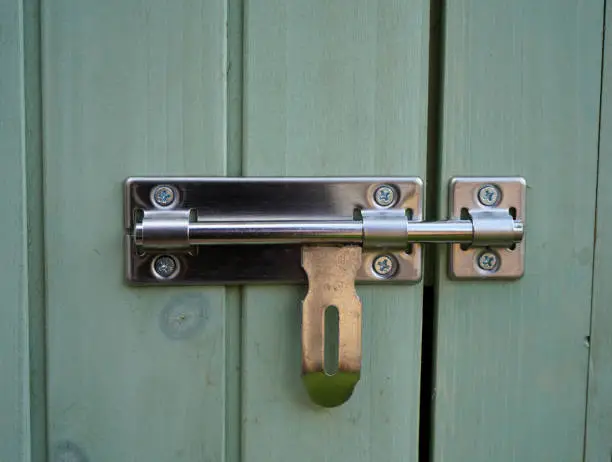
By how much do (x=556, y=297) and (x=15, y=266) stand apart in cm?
49

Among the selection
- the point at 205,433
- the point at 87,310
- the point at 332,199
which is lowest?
the point at 205,433

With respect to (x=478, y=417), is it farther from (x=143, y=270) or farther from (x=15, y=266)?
(x=15, y=266)

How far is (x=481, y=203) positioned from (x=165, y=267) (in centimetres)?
29

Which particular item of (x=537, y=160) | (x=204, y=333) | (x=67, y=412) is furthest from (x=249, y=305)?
(x=537, y=160)

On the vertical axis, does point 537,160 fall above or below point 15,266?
above

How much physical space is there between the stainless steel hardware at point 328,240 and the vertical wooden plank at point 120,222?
23 millimetres

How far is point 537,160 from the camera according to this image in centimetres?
52

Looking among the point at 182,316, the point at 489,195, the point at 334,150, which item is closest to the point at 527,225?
the point at 489,195

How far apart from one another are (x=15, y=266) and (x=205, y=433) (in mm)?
225

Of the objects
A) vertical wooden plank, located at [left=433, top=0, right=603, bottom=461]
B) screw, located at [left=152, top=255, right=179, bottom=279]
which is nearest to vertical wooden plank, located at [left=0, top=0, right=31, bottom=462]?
screw, located at [left=152, top=255, right=179, bottom=279]

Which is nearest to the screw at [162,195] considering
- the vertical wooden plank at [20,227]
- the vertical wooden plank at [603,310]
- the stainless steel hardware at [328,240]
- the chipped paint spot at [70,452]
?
the stainless steel hardware at [328,240]

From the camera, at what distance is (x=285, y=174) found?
1.68 feet

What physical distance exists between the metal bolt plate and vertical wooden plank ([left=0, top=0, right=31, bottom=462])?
0.38 meters

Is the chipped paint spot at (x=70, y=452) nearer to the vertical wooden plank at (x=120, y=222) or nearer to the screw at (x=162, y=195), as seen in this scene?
the vertical wooden plank at (x=120, y=222)
